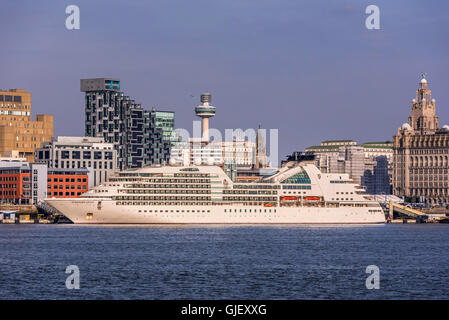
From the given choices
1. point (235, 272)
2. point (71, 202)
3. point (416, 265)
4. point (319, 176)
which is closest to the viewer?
point (235, 272)

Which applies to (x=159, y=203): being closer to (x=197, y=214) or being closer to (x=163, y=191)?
(x=163, y=191)

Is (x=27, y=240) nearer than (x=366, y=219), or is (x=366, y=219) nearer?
(x=27, y=240)

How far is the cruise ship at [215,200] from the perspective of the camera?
157 m

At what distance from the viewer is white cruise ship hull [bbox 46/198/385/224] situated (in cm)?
15625

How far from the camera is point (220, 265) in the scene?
81.2 m

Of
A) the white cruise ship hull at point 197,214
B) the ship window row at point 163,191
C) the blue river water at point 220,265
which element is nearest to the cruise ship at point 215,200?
the white cruise ship hull at point 197,214

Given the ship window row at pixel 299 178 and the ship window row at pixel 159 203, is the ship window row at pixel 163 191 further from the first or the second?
the ship window row at pixel 299 178

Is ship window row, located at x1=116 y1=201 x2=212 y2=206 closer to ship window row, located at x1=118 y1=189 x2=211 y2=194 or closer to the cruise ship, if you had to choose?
the cruise ship

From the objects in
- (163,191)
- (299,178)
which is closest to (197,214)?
(163,191)

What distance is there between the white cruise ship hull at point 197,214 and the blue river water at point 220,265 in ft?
74.0

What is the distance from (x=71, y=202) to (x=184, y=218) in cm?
1803

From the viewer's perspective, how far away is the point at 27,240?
11688 cm

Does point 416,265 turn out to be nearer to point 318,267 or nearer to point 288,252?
point 318,267
